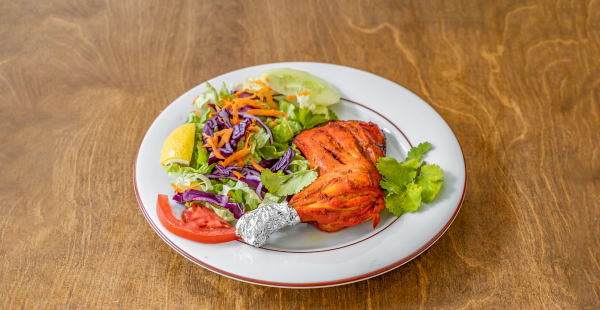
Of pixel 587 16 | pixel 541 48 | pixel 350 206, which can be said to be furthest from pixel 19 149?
pixel 587 16

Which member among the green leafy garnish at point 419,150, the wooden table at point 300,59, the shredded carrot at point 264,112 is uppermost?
the green leafy garnish at point 419,150

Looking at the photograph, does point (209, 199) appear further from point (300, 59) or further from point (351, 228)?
point (300, 59)

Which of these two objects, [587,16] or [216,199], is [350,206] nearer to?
[216,199]

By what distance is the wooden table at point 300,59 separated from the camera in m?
2.32

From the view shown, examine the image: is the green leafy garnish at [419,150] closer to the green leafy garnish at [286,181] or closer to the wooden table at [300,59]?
the wooden table at [300,59]

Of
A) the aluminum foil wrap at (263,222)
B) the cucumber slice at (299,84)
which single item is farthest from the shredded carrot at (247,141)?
the aluminum foil wrap at (263,222)

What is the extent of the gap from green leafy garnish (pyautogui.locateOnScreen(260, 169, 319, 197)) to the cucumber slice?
59 cm

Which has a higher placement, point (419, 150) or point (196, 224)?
point (419, 150)

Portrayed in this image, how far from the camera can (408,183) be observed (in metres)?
2.46

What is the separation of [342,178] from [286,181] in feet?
1.09

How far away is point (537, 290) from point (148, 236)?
6.27ft

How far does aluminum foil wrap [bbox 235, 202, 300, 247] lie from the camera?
2227 millimetres

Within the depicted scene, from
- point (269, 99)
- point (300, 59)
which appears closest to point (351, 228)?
point (269, 99)

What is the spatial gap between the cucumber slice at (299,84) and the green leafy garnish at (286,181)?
1.93ft
